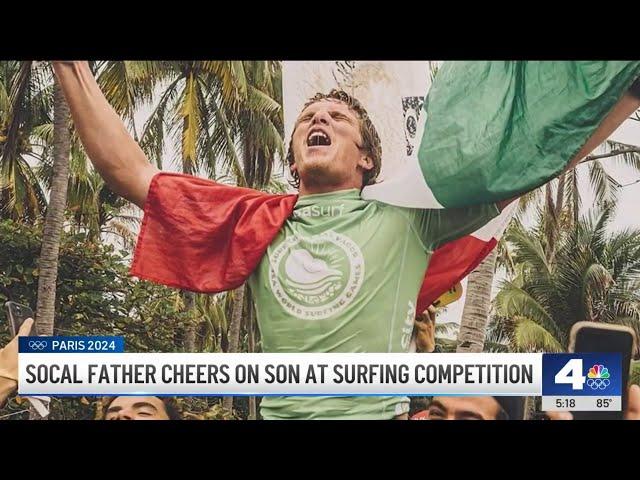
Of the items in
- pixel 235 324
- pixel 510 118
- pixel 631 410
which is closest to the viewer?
pixel 510 118

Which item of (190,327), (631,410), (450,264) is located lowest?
(631,410)

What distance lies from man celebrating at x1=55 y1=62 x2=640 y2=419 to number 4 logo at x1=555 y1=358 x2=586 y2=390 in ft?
3.89

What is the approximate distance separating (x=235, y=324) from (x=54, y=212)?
1.60m

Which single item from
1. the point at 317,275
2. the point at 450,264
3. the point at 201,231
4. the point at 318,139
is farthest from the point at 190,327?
the point at 450,264

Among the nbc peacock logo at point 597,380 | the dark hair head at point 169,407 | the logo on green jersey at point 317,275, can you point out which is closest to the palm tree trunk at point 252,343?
the logo on green jersey at point 317,275

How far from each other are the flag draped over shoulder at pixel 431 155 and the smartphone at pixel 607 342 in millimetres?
964

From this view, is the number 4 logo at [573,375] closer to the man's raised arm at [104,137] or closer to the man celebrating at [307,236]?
the man celebrating at [307,236]

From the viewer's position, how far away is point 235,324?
8.02 m

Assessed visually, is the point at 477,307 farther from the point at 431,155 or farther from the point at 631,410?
the point at 631,410

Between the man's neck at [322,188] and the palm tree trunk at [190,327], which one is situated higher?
the man's neck at [322,188]

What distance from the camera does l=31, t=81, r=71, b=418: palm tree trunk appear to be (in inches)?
318

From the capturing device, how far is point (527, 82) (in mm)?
7910

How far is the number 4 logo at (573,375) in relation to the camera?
8.07 meters
